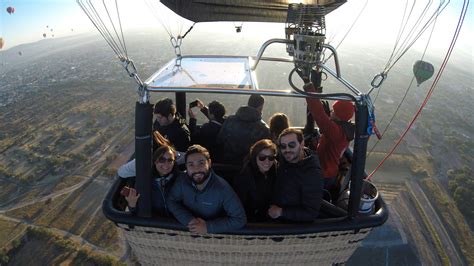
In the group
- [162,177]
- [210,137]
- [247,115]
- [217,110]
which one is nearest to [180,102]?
[217,110]

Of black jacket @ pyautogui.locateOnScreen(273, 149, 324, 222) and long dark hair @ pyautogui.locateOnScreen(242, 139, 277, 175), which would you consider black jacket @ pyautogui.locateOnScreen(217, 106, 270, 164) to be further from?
black jacket @ pyautogui.locateOnScreen(273, 149, 324, 222)

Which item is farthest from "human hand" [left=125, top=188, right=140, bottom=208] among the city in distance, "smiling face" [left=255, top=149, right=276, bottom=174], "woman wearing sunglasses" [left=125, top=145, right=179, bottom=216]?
the city in distance

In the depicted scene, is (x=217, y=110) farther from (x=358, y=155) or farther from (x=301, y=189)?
(x=358, y=155)

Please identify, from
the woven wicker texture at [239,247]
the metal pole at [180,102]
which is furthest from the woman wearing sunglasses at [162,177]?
the metal pole at [180,102]

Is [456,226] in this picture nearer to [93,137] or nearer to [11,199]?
[11,199]

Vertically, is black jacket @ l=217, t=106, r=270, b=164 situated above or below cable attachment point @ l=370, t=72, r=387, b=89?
below

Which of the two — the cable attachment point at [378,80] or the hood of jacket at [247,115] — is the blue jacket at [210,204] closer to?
the hood of jacket at [247,115]
